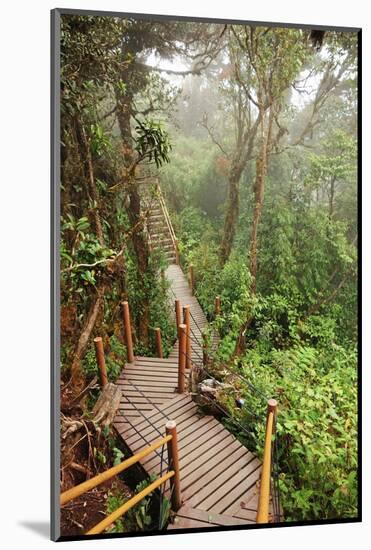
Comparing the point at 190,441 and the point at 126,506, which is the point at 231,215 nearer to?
the point at 190,441

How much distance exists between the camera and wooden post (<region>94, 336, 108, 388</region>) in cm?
345

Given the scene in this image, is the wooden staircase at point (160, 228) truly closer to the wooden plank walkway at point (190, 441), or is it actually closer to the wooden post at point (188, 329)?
the wooden plank walkway at point (190, 441)

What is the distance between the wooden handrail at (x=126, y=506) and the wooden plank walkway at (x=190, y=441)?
0.08 m

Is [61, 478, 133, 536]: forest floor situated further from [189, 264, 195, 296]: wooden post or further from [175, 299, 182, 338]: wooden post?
[189, 264, 195, 296]: wooden post

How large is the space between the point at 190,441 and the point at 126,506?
510 mm

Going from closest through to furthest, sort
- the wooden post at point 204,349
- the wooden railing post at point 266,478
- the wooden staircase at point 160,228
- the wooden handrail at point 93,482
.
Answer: the wooden handrail at point 93,482, the wooden railing post at point 266,478, the wooden staircase at point 160,228, the wooden post at point 204,349

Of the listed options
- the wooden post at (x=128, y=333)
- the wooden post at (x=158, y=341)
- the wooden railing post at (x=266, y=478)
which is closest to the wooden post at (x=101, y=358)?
the wooden post at (x=128, y=333)

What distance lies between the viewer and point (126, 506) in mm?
3227

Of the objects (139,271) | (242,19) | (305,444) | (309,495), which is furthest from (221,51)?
(309,495)

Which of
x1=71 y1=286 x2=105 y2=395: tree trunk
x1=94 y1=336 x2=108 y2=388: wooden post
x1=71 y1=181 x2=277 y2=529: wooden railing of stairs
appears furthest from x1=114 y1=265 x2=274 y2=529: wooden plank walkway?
x1=71 y1=286 x2=105 y2=395: tree trunk

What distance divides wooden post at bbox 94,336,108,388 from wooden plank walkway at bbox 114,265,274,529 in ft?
0.33

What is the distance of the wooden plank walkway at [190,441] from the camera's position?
348cm
